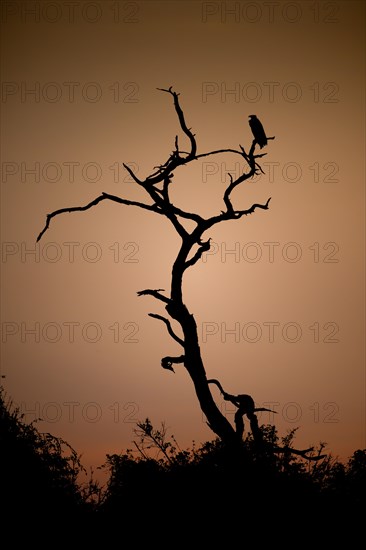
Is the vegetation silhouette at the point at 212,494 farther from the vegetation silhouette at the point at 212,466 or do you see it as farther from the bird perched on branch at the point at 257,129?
the bird perched on branch at the point at 257,129

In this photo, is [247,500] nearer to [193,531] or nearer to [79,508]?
[193,531]

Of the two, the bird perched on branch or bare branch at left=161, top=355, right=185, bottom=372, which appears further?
the bird perched on branch

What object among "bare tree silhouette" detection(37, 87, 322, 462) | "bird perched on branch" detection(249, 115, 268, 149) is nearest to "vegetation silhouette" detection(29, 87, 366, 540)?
"bare tree silhouette" detection(37, 87, 322, 462)

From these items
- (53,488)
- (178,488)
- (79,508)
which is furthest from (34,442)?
(178,488)

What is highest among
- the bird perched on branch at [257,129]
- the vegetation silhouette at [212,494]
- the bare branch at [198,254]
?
the bird perched on branch at [257,129]

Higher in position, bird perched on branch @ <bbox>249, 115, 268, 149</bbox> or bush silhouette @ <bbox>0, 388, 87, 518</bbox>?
bird perched on branch @ <bbox>249, 115, 268, 149</bbox>

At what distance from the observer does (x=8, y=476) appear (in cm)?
1263

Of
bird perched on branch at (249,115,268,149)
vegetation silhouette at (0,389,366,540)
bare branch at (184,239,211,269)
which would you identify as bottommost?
vegetation silhouette at (0,389,366,540)

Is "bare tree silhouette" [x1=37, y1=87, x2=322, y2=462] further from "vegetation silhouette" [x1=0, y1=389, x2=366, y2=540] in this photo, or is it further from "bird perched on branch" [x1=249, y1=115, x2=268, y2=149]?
"bird perched on branch" [x1=249, y1=115, x2=268, y2=149]

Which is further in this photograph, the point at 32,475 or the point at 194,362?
the point at 32,475

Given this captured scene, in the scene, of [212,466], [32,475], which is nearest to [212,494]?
[212,466]

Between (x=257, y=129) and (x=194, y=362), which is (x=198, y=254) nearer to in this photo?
(x=194, y=362)

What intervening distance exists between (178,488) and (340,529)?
252cm

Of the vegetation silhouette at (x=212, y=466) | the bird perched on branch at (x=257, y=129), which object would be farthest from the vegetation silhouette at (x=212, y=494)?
the bird perched on branch at (x=257, y=129)
